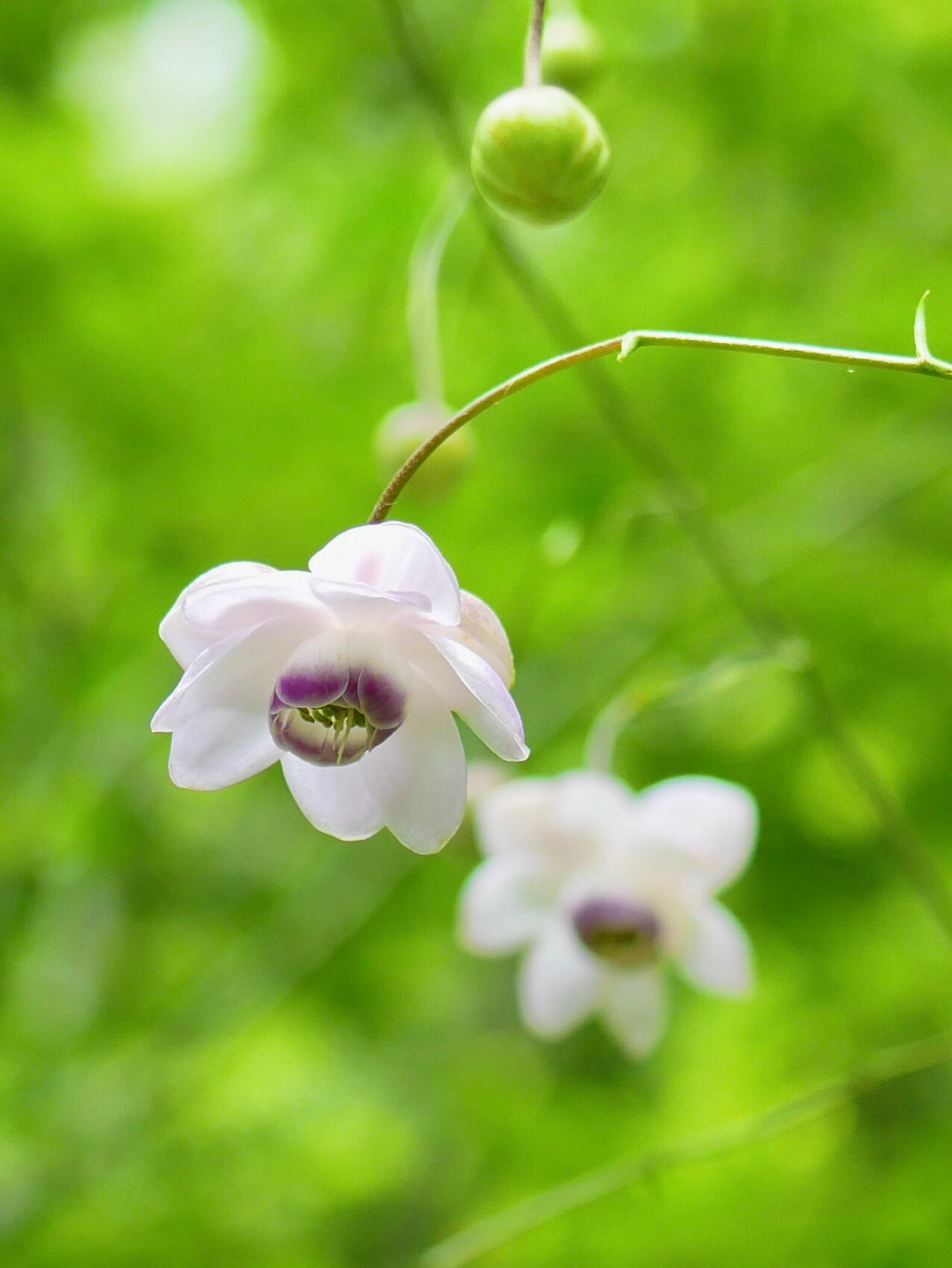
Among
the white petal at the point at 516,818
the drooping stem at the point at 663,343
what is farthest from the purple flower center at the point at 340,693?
the white petal at the point at 516,818

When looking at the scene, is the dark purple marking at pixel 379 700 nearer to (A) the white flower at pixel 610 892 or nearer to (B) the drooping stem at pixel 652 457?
(B) the drooping stem at pixel 652 457

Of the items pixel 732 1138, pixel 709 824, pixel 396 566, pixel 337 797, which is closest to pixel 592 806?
pixel 709 824

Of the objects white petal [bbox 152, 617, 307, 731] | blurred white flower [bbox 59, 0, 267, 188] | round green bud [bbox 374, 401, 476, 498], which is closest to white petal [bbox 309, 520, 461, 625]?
white petal [bbox 152, 617, 307, 731]

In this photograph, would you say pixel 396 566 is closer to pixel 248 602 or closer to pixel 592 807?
pixel 248 602

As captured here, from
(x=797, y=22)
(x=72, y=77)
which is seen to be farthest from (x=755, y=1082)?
(x=72, y=77)

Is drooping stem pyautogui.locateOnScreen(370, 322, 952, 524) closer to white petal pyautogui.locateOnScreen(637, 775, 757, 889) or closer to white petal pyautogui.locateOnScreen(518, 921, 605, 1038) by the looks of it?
Result: white petal pyautogui.locateOnScreen(637, 775, 757, 889)
